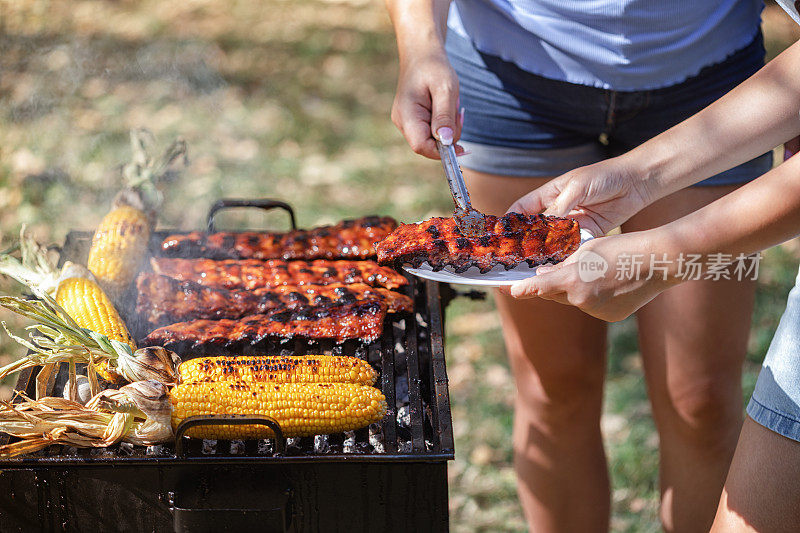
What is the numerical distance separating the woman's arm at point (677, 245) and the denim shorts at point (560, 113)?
838 millimetres

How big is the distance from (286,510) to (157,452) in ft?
1.42

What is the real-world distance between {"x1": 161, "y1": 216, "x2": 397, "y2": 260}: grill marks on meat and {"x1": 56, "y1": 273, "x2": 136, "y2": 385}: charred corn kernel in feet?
1.77

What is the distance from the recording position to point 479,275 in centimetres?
265

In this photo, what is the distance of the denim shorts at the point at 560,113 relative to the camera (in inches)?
119

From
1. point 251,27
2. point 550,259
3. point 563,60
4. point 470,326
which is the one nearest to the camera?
point 550,259

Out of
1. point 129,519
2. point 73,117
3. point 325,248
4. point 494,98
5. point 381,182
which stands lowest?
point 129,519

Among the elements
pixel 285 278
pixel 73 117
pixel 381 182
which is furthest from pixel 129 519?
pixel 73 117

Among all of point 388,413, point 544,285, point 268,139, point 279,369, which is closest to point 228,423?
point 279,369

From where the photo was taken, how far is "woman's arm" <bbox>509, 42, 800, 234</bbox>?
253 centimetres

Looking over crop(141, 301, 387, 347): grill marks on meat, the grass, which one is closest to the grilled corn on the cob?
crop(141, 301, 387, 347): grill marks on meat

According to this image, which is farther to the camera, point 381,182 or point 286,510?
point 381,182

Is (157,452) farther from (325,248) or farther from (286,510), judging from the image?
(325,248)

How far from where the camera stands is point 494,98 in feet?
10.5

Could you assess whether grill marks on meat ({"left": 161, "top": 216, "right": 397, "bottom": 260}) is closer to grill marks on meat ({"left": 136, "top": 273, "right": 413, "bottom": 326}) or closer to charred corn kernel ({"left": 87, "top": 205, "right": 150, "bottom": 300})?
charred corn kernel ({"left": 87, "top": 205, "right": 150, "bottom": 300})
